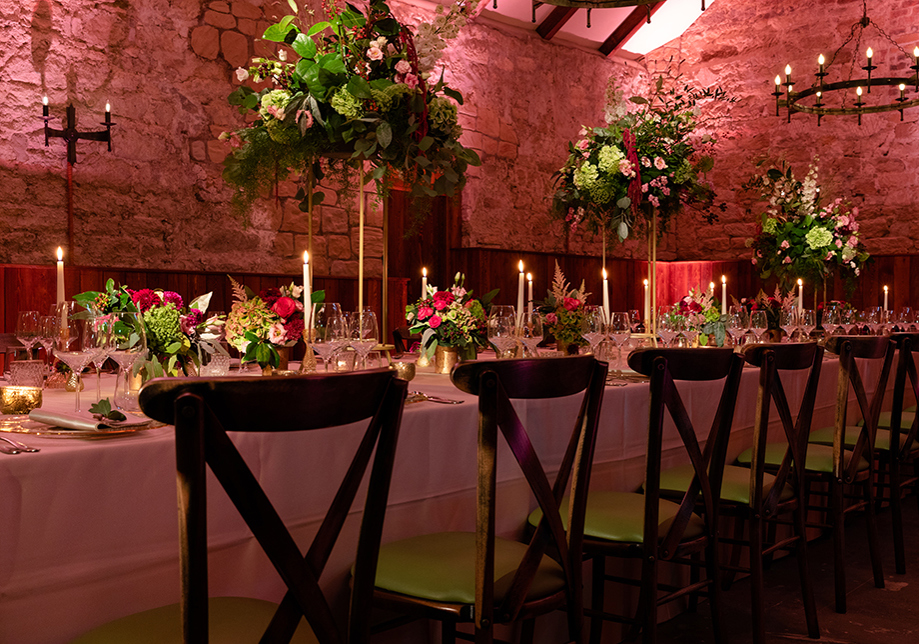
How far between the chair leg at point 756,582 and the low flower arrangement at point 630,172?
1.44 metres

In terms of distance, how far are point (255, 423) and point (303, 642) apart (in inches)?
17.4

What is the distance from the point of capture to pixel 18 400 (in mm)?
1702

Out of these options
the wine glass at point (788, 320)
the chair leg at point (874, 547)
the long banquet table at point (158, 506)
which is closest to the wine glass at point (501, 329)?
the long banquet table at point (158, 506)

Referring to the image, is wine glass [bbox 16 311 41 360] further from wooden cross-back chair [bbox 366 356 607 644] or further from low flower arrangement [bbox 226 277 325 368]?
wooden cross-back chair [bbox 366 356 607 644]

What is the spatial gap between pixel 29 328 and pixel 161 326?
1.02 ft

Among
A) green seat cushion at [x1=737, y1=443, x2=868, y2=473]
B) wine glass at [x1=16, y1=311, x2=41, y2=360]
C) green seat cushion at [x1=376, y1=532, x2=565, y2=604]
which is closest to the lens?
green seat cushion at [x1=376, y1=532, x2=565, y2=604]

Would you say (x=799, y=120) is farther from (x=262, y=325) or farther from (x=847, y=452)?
(x=262, y=325)

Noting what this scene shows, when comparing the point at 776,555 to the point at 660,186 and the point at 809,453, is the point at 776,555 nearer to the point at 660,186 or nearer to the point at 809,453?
the point at 809,453

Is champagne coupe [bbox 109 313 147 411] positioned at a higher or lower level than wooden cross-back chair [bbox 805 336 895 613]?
higher

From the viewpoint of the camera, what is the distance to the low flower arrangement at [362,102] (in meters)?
2.32

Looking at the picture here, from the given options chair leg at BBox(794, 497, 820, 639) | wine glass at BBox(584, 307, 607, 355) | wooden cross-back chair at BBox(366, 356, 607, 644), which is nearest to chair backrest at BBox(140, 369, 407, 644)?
wooden cross-back chair at BBox(366, 356, 607, 644)

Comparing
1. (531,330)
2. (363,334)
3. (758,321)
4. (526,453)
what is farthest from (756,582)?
(758,321)

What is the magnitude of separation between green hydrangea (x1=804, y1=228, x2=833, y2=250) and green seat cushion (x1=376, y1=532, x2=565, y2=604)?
4101 mm

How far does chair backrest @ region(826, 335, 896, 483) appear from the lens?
8.82 feet
